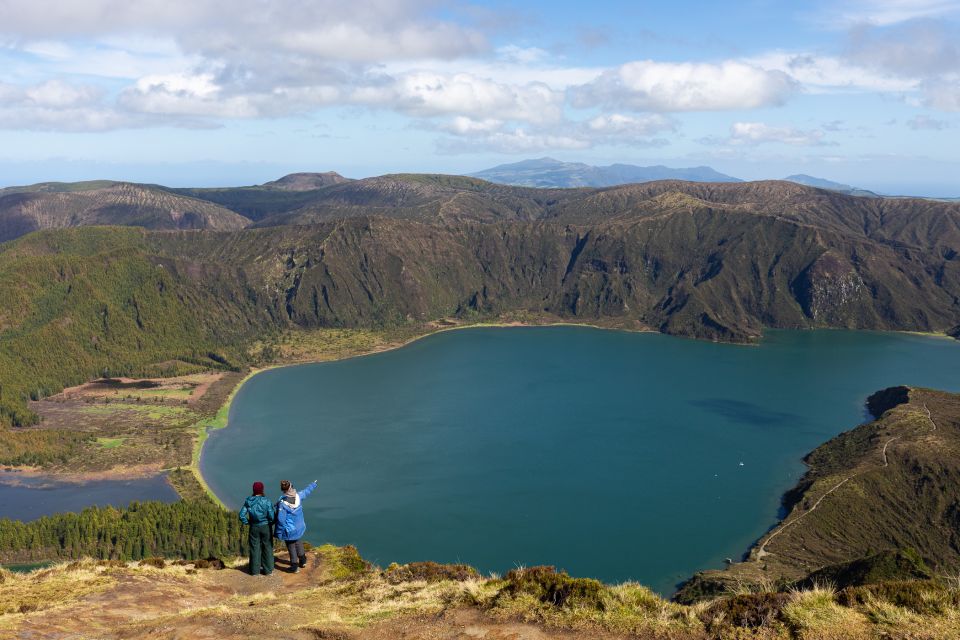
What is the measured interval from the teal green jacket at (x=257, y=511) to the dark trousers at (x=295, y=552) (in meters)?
2.62

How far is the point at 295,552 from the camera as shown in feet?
92.1

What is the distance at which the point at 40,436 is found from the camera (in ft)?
449

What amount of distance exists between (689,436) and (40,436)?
13901 cm

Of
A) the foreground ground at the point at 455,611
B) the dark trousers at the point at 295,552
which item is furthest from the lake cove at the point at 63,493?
the foreground ground at the point at 455,611

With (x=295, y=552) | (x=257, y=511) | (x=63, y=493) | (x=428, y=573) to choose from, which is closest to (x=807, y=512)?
(x=428, y=573)

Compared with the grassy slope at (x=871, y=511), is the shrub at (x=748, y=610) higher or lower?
higher

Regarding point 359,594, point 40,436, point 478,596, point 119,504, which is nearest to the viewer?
point 478,596

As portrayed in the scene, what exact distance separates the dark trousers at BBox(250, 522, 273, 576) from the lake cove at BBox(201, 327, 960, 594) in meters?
60.5

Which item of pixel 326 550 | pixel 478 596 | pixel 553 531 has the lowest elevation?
pixel 553 531

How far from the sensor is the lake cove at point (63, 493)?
108 metres

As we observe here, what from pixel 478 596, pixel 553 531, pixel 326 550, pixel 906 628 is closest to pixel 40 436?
pixel 553 531

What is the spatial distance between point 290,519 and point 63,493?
114 m

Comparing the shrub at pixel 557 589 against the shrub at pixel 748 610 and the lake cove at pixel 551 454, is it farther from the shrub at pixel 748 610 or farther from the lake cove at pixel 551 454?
the lake cove at pixel 551 454

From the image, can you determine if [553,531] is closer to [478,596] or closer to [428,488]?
[428,488]
